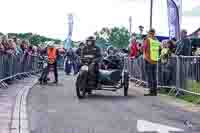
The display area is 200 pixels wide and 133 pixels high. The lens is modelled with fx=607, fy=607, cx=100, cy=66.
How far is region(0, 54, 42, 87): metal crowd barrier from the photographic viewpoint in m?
21.5

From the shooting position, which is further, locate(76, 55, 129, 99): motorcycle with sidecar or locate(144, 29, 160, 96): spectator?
locate(144, 29, 160, 96): spectator

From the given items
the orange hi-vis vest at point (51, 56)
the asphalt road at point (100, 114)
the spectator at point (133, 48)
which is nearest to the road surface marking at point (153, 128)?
the asphalt road at point (100, 114)

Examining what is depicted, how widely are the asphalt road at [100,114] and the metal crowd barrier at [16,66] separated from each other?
433cm

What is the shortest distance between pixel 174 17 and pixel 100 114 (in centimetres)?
1163

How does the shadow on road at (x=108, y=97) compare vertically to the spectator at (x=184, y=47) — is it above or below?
below

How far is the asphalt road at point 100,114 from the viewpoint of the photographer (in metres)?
10.9

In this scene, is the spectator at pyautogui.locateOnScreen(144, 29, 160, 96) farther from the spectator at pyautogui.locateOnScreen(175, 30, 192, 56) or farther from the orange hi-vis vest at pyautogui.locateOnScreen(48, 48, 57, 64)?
the orange hi-vis vest at pyautogui.locateOnScreen(48, 48, 57, 64)

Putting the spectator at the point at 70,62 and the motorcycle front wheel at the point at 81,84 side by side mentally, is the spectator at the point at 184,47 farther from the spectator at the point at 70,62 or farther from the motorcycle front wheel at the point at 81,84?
the spectator at the point at 70,62

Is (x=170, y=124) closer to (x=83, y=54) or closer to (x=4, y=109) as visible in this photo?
(x=4, y=109)

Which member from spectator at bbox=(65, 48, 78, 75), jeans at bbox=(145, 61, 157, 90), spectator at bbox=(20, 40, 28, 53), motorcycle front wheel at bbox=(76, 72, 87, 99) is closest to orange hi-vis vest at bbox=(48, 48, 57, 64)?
spectator at bbox=(20, 40, 28, 53)

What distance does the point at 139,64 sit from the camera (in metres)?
24.0

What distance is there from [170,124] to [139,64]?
12495mm

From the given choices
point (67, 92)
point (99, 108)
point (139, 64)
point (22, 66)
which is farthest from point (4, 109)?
point (22, 66)

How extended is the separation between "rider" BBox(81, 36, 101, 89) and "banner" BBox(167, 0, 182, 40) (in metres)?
6.05
